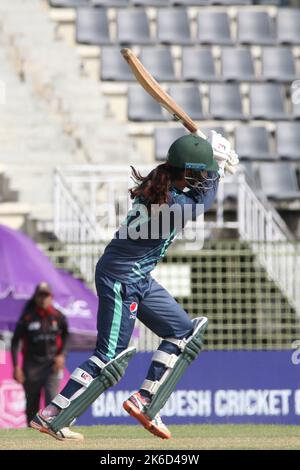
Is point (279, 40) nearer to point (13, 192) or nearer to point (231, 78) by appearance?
point (231, 78)

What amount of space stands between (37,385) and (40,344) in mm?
531

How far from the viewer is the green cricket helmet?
890cm

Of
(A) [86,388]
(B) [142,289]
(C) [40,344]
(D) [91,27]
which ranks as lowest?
(C) [40,344]

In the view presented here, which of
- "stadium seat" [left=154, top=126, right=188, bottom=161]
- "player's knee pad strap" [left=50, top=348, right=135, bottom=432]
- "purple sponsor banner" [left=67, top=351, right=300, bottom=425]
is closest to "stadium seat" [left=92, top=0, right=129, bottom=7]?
"stadium seat" [left=154, top=126, right=188, bottom=161]

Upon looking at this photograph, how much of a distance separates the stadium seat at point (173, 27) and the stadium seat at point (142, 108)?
Result: 6.40ft

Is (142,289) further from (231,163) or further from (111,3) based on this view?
(111,3)

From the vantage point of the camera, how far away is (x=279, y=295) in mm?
17953

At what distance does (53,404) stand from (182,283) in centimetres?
860

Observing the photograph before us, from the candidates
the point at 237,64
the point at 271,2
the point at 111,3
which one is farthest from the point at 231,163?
the point at 271,2

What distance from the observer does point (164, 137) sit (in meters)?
22.0

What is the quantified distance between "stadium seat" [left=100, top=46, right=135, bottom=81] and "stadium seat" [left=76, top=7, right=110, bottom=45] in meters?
0.61

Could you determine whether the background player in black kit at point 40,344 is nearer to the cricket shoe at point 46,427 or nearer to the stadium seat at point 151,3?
the cricket shoe at point 46,427
